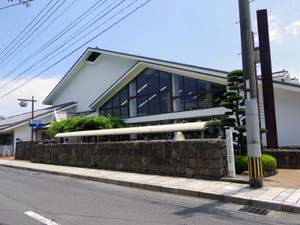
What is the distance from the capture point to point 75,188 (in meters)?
12.9

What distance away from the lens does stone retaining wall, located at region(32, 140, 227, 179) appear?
12812mm

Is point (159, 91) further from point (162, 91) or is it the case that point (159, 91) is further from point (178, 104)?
point (178, 104)

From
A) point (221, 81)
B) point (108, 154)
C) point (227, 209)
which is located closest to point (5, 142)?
point (108, 154)

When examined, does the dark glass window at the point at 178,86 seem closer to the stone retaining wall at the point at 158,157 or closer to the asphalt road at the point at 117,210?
the stone retaining wall at the point at 158,157

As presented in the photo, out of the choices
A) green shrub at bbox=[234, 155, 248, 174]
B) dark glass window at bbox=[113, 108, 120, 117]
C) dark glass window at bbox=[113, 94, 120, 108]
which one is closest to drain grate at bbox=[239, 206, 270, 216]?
green shrub at bbox=[234, 155, 248, 174]

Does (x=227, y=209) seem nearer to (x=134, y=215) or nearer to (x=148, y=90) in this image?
(x=134, y=215)

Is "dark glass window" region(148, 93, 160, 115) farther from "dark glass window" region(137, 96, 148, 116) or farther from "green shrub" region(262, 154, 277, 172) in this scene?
"green shrub" region(262, 154, 277, 172)

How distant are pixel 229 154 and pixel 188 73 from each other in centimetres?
1115

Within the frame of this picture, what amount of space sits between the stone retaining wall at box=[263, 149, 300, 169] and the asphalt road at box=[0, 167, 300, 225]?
661 cm

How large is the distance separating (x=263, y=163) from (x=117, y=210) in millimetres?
6343

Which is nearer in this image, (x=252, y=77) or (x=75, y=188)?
(x=252, y=77)

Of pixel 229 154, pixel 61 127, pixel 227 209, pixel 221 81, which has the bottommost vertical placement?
pixel 227 209

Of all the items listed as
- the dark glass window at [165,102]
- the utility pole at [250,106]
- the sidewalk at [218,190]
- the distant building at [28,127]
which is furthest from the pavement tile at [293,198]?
the distant building at [28,127]

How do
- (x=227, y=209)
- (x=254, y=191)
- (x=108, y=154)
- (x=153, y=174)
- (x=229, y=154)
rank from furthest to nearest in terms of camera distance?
(x=108, y=154), (x=153, y=174), (x=229, y=154), (x=254, y=191), (x=227, y=209)
